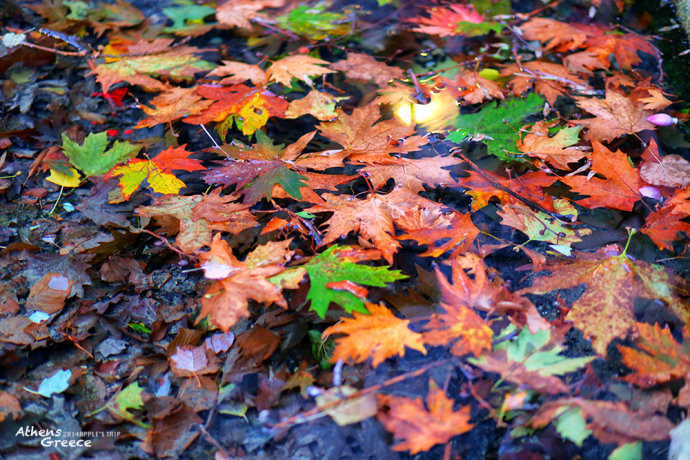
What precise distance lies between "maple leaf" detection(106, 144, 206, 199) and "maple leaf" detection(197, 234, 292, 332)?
40 cm

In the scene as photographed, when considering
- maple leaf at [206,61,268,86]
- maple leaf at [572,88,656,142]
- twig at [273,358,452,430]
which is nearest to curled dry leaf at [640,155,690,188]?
maple leaf at [572,88,656,142]

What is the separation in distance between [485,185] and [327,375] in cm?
84

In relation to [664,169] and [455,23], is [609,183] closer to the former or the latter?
[664,169]

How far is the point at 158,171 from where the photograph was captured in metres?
1.62

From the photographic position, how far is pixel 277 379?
118 centimetres

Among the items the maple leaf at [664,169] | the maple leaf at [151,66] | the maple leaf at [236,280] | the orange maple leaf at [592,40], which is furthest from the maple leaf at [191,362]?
the orange maple leaf at [592,40]

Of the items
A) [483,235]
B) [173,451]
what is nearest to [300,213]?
[483,235]

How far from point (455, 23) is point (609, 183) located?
3.93ft

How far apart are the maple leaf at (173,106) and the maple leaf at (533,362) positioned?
1408mm

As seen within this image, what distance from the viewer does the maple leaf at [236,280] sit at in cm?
115

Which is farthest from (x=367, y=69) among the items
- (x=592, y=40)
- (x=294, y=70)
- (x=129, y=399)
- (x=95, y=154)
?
(x=129, y=399)

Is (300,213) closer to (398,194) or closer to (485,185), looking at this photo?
(398,194)

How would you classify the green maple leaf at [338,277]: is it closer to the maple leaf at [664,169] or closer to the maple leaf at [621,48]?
the maple leaf at [664,169]

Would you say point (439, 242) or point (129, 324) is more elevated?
point (439, 242)
